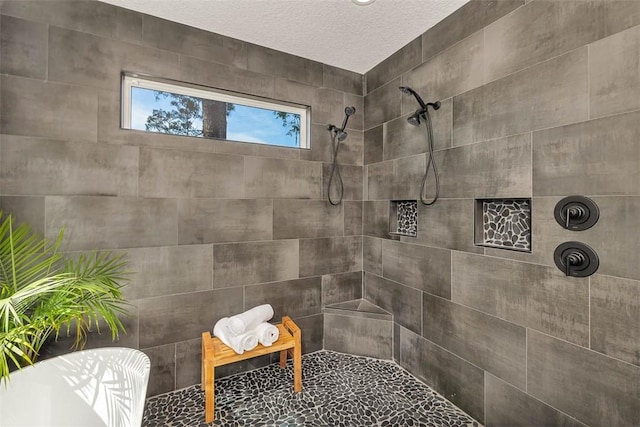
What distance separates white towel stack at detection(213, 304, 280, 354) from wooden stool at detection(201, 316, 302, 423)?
0.12 ft

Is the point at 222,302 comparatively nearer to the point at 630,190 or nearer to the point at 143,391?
the point at 143,391

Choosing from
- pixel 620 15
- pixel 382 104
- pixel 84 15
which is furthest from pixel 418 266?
pixel 84 15

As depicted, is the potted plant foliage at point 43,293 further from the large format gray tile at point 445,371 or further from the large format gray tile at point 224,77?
the large format gray tile at point 445,371

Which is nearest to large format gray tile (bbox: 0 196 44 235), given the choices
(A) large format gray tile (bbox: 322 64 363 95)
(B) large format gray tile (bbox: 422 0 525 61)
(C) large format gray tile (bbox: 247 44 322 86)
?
(C) large format gray tile (bbox: 247 44 322 86)

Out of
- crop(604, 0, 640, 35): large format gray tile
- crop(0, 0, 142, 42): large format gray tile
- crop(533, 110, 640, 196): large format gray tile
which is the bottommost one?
crop(533, 110, 640, 196): large format gray tile

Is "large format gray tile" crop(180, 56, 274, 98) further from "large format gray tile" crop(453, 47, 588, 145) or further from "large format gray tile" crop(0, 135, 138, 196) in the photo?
"large format gray tile" crop(453, 47, 588, 145)

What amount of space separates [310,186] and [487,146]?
1.38 meters

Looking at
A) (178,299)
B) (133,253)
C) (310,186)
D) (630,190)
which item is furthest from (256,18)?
(630,190)

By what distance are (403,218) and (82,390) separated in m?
2.36

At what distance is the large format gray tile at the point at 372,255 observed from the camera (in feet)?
8.50

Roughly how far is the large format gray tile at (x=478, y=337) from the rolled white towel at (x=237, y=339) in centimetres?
126

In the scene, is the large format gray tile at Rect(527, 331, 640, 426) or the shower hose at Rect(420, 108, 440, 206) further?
the shower hose at Rect(420, 108, 440, 206)

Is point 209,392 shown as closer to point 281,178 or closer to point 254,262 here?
point 254,262

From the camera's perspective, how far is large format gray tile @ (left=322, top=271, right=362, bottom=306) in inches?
103
